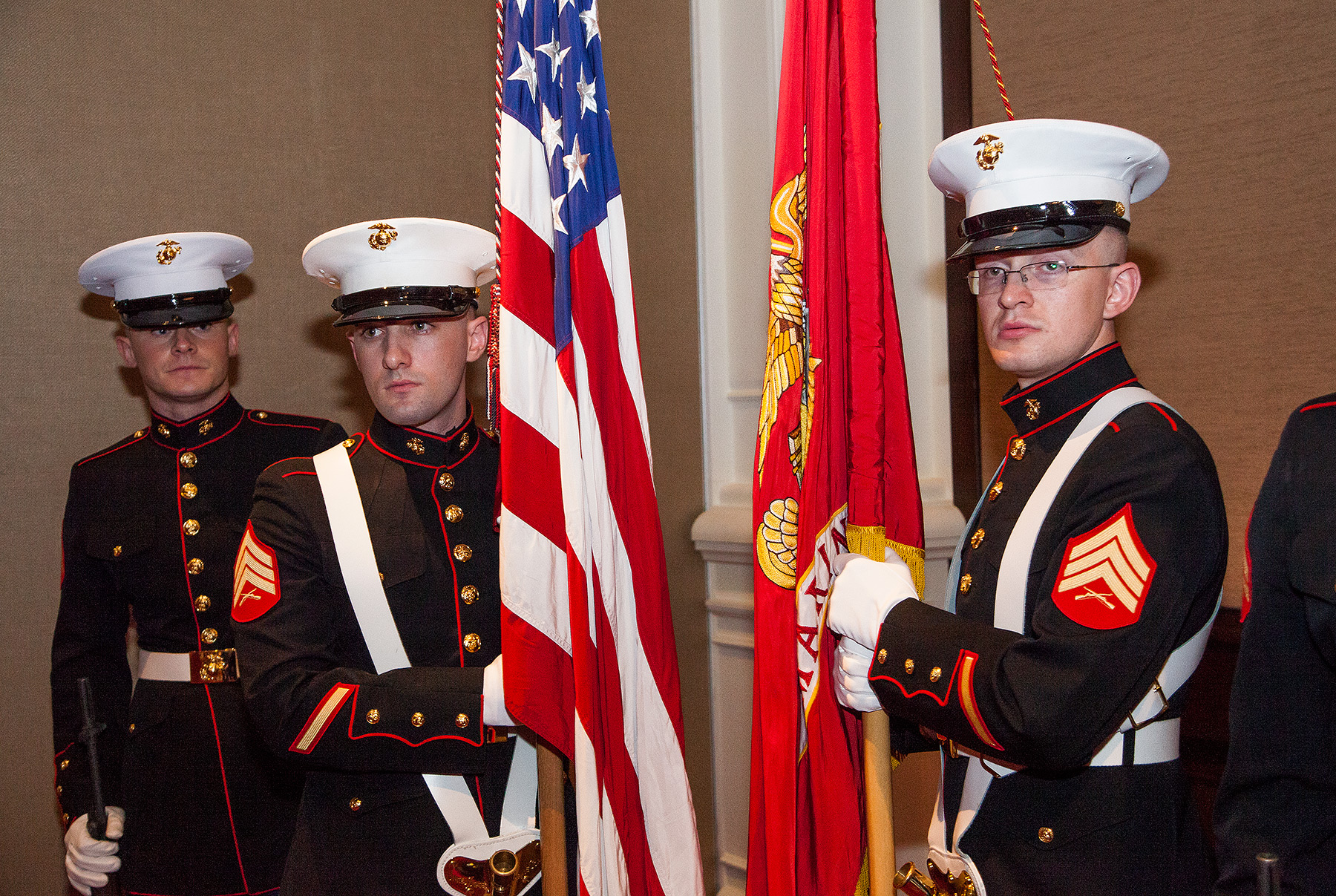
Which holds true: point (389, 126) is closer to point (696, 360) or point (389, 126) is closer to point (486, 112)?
point (486, 112)

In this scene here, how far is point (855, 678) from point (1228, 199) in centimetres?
153

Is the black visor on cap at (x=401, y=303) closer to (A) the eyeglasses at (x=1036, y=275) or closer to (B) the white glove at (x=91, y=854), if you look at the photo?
(A) the eyeglasses at (x=1036, y=275)

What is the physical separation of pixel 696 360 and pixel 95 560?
5.97 feet

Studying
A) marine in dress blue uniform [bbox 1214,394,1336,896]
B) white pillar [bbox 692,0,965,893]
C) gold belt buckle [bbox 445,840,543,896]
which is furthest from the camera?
white pillar [bbox 692,0,965,893]

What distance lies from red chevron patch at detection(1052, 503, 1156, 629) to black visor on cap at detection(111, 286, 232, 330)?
1.88 m

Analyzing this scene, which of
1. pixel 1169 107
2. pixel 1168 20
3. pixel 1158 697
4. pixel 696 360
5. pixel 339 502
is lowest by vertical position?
pixel 1158 697

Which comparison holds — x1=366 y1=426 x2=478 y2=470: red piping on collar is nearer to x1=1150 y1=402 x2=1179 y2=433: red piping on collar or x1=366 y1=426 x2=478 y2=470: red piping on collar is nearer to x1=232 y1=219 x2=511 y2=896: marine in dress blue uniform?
x1=232 y1=219 x2=511 y2=896: marine in dress blue uniform

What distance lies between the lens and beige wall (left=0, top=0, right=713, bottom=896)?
259 cm

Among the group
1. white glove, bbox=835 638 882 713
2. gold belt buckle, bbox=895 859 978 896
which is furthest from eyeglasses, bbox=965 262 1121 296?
gold belt buckle, bbox=895 859 978 896

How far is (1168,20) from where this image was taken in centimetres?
243

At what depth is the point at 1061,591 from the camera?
138 cm

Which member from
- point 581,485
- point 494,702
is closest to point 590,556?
point 581,485

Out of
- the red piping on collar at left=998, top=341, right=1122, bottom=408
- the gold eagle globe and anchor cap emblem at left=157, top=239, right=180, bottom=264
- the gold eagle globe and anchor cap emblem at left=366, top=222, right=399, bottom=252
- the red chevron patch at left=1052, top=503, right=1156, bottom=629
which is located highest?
the gold eagle globe and anchor cap emblem at left=157, top=239, right=180, bottom=264

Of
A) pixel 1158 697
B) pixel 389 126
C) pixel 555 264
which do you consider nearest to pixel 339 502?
pixel 555 264
